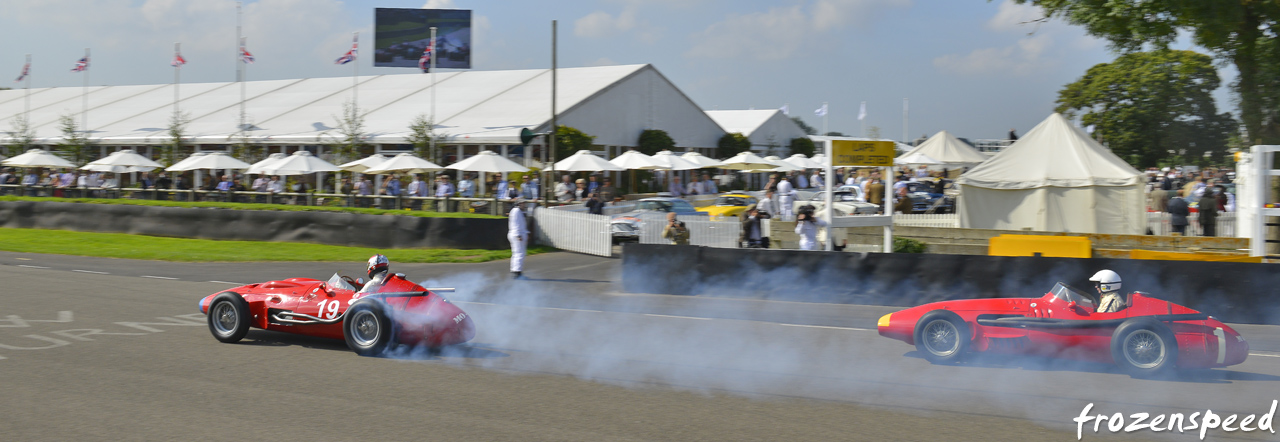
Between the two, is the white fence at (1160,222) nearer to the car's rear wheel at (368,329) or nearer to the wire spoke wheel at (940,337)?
the wire spoke wheel at (940,337)

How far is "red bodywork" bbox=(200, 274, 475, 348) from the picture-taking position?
8.80 m

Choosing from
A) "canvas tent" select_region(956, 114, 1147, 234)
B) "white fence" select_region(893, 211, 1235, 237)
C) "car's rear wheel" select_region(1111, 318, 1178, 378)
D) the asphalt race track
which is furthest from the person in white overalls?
"canvas tent" select_region(956, 114, 1147, 234)

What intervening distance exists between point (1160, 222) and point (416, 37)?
40180mm

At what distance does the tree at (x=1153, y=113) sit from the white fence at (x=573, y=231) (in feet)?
178

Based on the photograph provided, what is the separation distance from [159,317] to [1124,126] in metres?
66.8

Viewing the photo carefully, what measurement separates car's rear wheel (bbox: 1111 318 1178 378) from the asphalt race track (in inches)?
6.0

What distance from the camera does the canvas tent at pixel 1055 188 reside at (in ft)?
68.0

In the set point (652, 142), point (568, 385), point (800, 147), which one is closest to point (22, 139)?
point (652, 142)

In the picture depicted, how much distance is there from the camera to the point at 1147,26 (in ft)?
61.4

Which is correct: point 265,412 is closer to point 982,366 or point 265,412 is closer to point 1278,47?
point 982,366

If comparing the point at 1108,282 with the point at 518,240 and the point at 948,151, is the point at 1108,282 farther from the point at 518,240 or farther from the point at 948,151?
the point at 948,151

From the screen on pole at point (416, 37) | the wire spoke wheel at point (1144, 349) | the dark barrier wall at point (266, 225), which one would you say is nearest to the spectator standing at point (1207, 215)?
the wire spoke wheel at point (1144, 349)

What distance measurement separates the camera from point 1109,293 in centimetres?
845

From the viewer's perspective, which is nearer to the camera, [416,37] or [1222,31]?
[1222,31]
